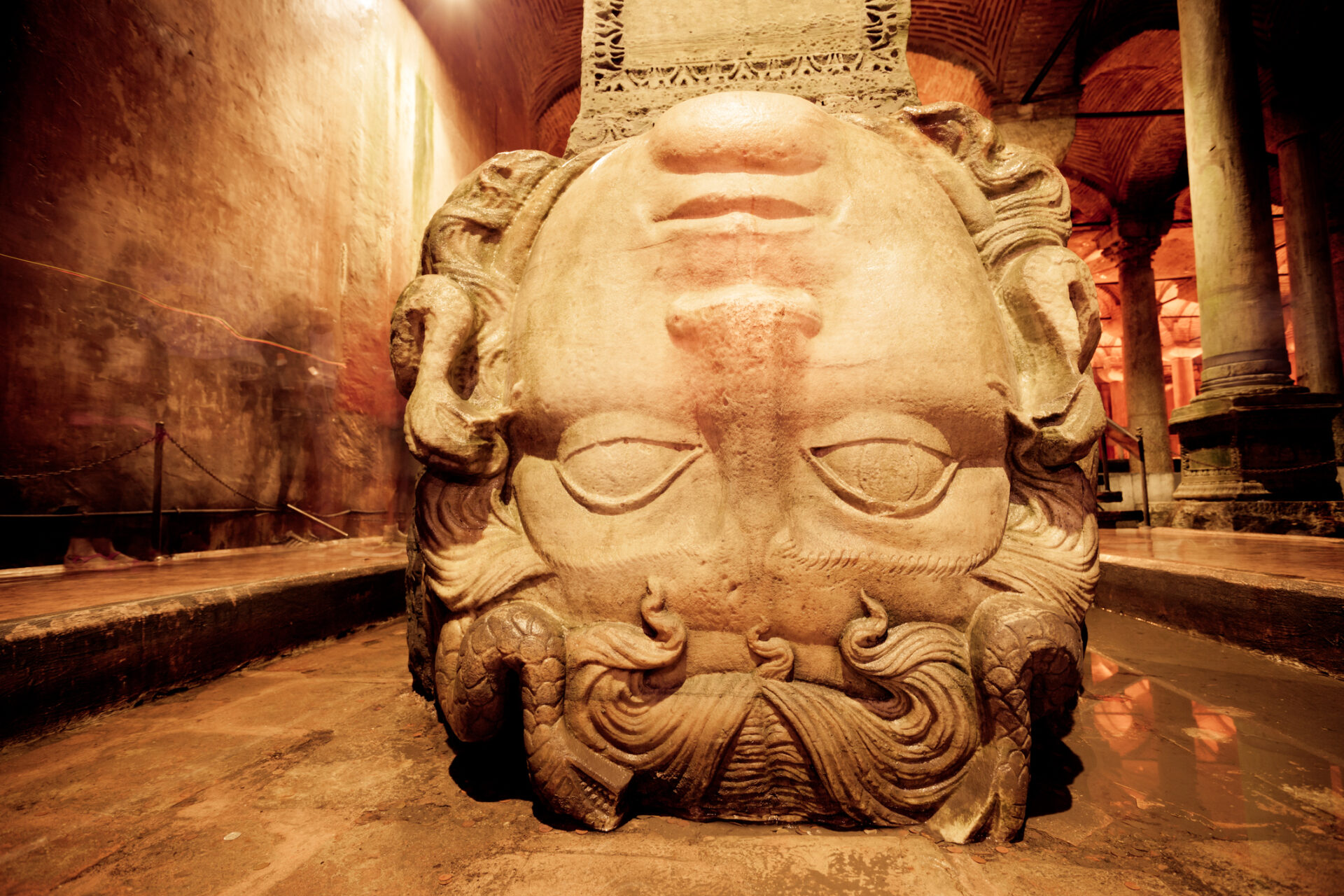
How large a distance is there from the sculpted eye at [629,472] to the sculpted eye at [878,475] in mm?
277

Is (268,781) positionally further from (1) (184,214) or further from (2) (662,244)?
(1) (184,214)

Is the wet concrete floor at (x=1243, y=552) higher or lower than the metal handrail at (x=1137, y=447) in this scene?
lower

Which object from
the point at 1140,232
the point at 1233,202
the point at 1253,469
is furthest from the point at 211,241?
the point at 1140,232

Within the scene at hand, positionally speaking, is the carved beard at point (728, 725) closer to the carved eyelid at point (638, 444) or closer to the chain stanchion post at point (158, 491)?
the carved eyelid at point (638, 444)

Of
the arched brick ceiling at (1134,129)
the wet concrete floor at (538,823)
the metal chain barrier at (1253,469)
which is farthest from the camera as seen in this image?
the arched brick ceiling at (1134,129)

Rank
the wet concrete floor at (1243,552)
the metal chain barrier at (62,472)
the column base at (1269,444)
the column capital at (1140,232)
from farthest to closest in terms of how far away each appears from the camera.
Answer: the column capital at (1140,232) < the column base at (1269,444) < the metal chain barrier at (62,472) < the wet concrete floor at (1243,552)

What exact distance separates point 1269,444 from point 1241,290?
4.78ft

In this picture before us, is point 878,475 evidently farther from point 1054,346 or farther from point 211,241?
point 211,241

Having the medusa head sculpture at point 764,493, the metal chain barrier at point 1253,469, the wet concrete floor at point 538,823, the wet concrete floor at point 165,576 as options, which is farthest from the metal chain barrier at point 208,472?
the metal chain barrier at point 1253,469

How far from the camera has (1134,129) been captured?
1157cm

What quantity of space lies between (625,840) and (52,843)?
1.04m

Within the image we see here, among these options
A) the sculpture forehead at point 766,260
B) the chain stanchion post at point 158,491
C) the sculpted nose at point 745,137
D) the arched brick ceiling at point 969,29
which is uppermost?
the arched brick ceiling at point 969,29

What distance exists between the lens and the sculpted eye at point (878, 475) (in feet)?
4.37

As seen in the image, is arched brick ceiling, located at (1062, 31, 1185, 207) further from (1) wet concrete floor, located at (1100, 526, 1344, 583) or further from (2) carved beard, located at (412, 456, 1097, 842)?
(2) carved beard, located at (412, 456, 1097, 842)
